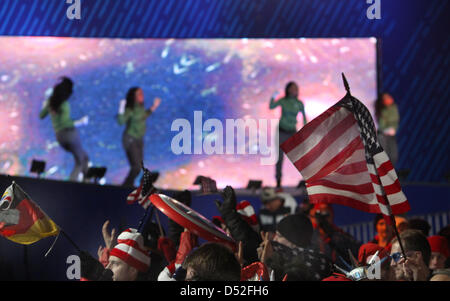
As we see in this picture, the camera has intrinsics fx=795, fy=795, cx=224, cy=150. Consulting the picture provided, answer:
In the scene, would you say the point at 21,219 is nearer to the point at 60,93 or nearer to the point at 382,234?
the point at 382,234

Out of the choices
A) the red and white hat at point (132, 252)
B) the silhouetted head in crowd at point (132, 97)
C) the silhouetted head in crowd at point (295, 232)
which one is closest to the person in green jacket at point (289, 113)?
the silhouetted head in crowd at point (132, 97)

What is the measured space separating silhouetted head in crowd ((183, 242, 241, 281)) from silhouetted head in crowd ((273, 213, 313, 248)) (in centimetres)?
154

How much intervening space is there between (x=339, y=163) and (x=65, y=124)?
6345 mm

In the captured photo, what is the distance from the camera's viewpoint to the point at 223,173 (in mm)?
11672

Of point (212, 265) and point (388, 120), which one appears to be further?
point (388, 120)

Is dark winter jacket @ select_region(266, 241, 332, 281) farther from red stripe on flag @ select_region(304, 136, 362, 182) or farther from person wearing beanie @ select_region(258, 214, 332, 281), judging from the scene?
red stripe on flag @ select_region(304, 136, 362, 182)

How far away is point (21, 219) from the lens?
16.8 feet

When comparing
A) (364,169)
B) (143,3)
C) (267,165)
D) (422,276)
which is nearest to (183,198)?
(364,169)

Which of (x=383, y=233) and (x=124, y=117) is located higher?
(x=124, y=117)

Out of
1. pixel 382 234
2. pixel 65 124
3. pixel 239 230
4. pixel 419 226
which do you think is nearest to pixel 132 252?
pixel 239 230

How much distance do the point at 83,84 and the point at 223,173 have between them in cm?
247

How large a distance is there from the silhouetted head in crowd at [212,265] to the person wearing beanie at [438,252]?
2060 mm

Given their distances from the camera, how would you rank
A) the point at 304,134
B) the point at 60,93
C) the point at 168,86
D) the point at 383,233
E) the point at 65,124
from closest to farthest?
1. the point at 304,134
2. the point at 383,233
3. the point at 65,124
4. the point at 60,93
5. the point at 168,86

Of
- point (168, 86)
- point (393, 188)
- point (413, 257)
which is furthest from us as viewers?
point (168, 86)
